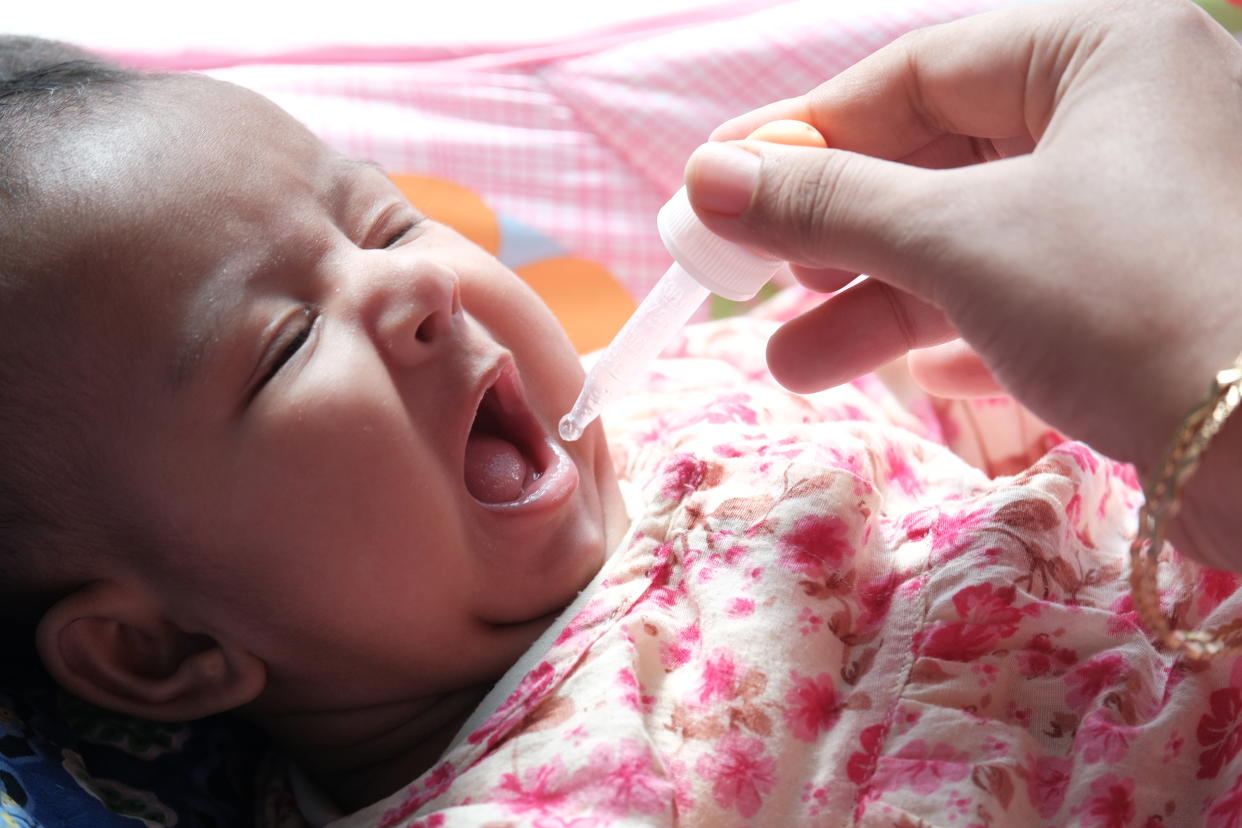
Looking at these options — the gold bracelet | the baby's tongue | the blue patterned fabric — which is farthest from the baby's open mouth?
the gold bracelet

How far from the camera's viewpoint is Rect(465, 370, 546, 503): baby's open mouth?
1.10 meters

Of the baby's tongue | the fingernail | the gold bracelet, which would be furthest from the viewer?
the baby's tongue

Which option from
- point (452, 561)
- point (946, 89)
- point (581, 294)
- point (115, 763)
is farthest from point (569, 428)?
point (581, 294)

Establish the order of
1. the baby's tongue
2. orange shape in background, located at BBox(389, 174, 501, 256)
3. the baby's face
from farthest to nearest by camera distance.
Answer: orange shape in background, located at BBox(389, 174, 501, 256) < the baby's tongue < the baby's face

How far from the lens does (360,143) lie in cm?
169

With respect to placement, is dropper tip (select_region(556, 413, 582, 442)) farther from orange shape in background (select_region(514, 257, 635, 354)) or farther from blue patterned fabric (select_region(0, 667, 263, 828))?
orange shape in background (select_region(514, 257, 635, 354))

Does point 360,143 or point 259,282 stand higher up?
point 259,282

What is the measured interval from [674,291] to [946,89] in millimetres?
296

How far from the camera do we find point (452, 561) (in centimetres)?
104

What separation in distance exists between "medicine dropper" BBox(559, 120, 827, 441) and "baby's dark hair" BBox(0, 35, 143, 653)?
1.36 ft

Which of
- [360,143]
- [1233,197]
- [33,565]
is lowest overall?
[33,565]

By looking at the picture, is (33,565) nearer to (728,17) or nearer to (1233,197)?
(1233,197)

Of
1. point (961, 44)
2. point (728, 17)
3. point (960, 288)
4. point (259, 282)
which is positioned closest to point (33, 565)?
point (259, 282)

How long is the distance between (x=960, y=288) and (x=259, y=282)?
56cm
